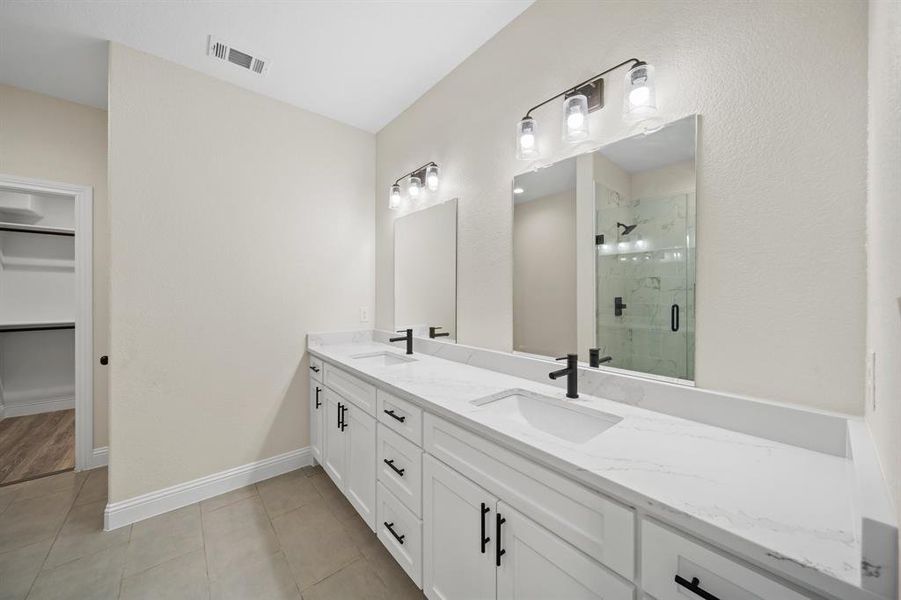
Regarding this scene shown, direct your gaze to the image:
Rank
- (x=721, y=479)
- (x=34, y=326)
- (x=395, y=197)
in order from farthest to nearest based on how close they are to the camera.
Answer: (x=34, y=326), (x=395, y=197), (x=721, y=479)

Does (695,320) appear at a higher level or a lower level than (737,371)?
higher

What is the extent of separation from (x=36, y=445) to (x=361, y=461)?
10.3 ft

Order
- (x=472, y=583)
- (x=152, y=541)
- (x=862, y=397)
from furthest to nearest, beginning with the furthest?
(x=152, y=541)
(x=472, y=583)
(x=862, y=397)

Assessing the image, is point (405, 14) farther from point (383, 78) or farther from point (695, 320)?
point (695, 320)

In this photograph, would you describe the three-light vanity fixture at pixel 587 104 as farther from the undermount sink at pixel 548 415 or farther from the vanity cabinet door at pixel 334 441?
the vanity cabinet door at pixel 334 441

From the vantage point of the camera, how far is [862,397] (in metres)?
0.89

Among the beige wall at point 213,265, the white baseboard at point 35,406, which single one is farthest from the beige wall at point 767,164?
the white baseboard at point 35,406

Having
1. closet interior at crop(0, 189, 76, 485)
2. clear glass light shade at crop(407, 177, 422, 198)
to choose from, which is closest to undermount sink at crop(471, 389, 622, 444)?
clear glass light shade at crop(407, 177, 422, 198)

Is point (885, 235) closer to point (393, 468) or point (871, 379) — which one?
point (871, 379)

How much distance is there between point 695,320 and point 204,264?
262 centimetres

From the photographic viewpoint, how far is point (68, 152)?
245 cm

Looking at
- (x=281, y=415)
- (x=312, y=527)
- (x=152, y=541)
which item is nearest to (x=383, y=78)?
(x=281, y=415)

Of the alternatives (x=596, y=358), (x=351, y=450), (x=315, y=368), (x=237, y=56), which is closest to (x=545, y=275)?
(x=596, y=358)

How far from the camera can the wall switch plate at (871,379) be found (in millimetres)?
761
